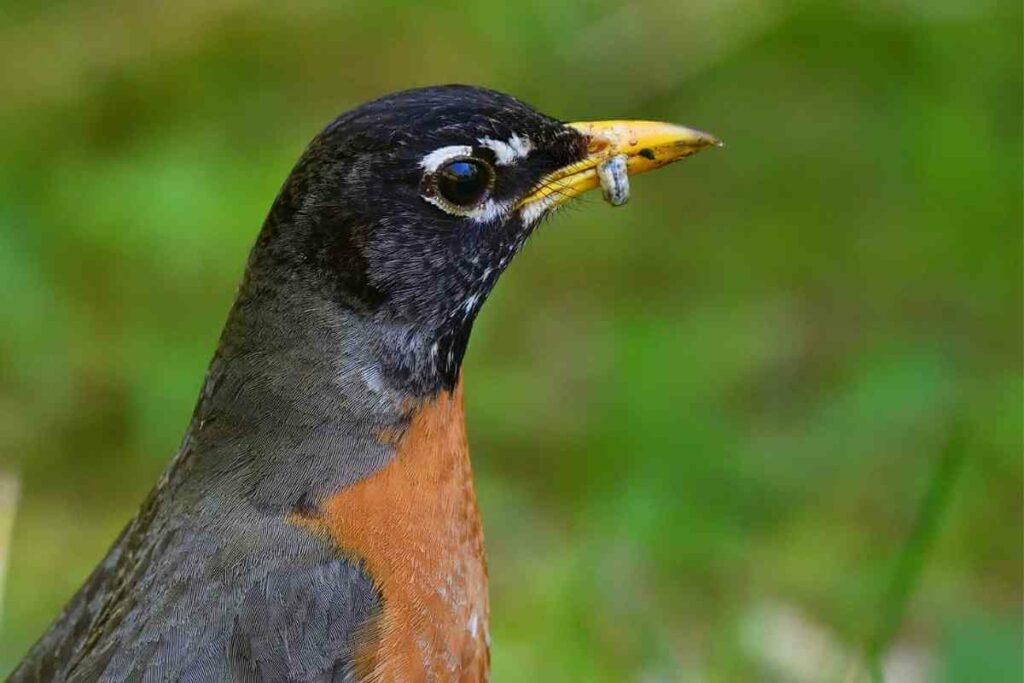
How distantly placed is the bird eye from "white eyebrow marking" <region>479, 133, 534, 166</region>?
0.03 meters

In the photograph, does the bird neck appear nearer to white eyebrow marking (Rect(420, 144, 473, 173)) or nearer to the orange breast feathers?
the orange breast feathers

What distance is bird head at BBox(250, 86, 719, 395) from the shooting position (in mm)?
2920

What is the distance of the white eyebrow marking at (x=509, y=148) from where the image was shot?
299cm

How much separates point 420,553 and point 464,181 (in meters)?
0.70

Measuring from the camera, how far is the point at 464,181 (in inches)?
119

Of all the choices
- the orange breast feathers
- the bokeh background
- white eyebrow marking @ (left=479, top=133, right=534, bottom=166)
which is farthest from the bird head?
the bokeh background

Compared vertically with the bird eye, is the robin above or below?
below

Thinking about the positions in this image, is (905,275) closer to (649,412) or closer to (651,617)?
(649,412)

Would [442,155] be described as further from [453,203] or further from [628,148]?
[628,148]

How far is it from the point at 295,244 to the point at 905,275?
124 inches

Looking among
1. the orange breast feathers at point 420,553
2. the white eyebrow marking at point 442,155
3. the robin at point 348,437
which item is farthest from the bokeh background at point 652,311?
the white eyebrow marking at point 442,155

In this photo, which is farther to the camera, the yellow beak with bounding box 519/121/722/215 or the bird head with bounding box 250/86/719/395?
the yellow beak with bounding box 519/121/722/215

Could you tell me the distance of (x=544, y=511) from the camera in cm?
454

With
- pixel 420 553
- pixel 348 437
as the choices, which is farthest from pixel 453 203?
pixel 420 553
